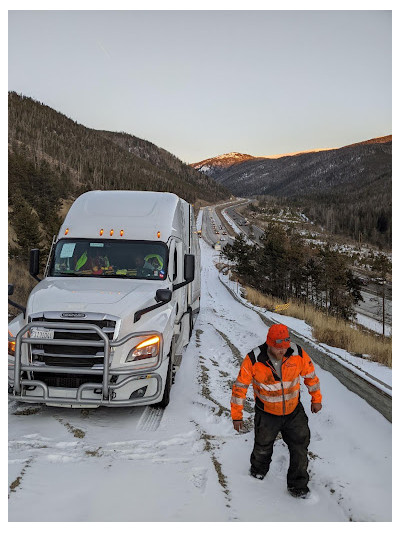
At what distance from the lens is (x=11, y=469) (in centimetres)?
380

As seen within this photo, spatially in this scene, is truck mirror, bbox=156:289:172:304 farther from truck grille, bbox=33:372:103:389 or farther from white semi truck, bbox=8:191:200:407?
truck grille, bbox=33:372:103:389

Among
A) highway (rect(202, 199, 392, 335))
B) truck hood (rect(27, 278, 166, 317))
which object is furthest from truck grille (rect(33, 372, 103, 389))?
highway (rect(202, 199, 392, 335))

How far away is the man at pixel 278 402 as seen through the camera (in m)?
3.68

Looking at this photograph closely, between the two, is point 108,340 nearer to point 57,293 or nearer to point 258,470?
point 57,293

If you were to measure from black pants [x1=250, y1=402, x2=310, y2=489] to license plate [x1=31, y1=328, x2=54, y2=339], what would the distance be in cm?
279

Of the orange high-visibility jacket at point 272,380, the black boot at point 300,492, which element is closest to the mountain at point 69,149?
the orange high-visibility jacket at point 272,380

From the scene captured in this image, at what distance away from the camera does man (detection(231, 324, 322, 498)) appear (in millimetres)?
3680

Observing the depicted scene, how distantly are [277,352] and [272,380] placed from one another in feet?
1.01

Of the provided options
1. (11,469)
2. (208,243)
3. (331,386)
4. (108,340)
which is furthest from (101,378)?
(208,243)

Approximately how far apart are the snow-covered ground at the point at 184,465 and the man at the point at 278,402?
0.82 feet

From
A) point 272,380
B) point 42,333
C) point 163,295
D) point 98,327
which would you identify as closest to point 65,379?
point 42,333

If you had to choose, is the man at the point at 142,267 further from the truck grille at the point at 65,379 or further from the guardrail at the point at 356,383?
the guardrail at the point at 356,383

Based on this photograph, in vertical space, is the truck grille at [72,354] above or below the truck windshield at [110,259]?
below
